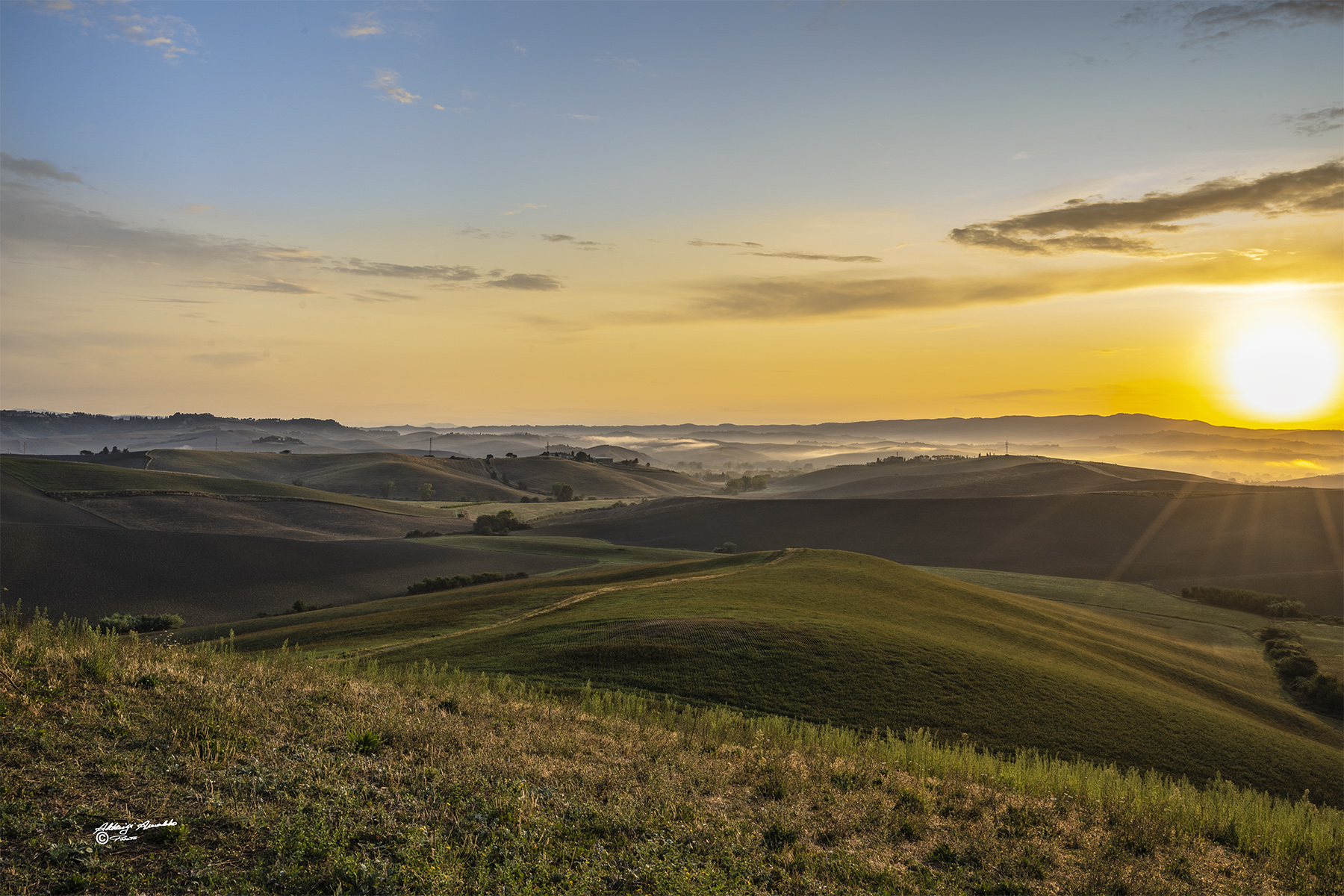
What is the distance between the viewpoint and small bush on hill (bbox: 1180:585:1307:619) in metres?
52.4

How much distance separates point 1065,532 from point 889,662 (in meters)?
81.1

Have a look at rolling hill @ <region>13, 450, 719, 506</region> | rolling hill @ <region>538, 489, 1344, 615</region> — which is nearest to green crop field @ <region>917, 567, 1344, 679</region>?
rolling hill @ <region>538, 489, 1344, 615</region>

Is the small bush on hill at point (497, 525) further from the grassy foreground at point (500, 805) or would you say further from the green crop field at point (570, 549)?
the grassy foreground at point (500, 805)

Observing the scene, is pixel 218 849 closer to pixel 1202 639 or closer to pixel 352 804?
pixel 352 804

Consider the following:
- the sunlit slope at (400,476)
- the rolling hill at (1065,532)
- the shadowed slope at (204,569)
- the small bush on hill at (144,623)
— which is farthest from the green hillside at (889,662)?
the sunlit slope at (400,476)

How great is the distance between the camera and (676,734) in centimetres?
1476

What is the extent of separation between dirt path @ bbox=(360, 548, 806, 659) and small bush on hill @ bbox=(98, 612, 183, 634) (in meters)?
26.5

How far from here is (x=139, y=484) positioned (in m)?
100

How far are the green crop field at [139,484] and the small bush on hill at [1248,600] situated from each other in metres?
98.4

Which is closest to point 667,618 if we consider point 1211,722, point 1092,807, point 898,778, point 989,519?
point 898,778

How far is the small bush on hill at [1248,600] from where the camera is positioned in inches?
2063

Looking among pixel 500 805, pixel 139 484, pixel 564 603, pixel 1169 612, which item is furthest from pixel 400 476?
pixel 500 805

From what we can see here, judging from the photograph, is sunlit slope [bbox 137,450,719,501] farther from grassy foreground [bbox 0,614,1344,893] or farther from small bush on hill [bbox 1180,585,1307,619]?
grassy foreground [bbox 0,614,1344,893]

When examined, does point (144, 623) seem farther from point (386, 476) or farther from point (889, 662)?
point (386, 476)
